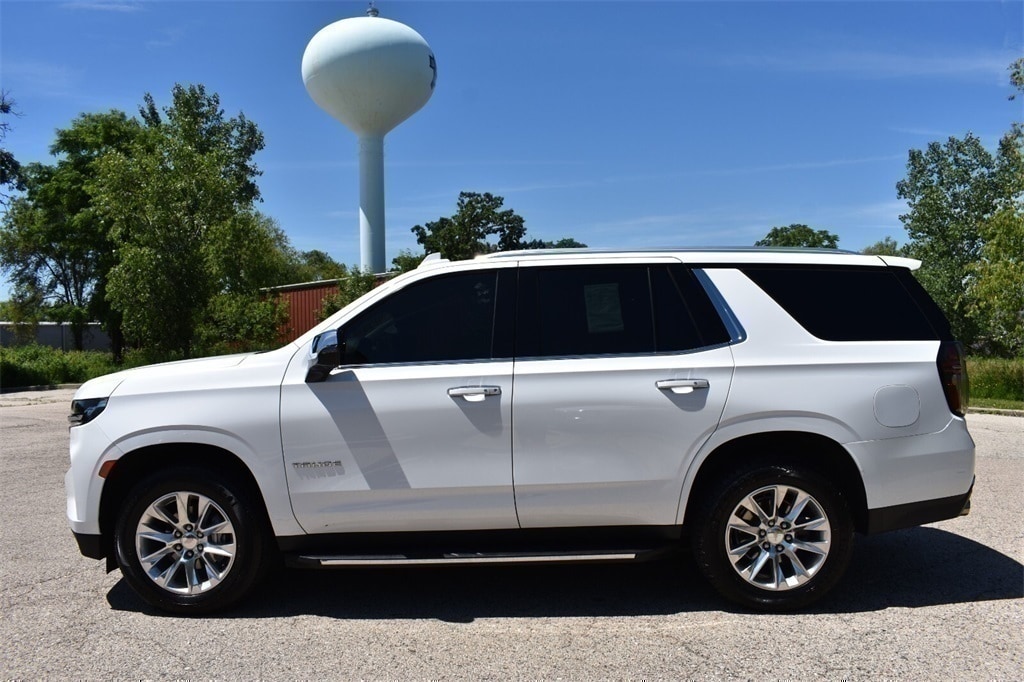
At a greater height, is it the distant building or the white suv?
the distant building

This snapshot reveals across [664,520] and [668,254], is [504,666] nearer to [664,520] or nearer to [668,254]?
[664,520]

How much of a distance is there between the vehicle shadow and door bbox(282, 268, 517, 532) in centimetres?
45

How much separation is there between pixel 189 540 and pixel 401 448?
131 centimetres

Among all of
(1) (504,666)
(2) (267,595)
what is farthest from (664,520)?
(2) (267,595)

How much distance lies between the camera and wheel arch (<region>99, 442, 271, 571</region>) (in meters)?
4.27

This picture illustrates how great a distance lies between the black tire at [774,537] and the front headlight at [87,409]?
3439 millimetres

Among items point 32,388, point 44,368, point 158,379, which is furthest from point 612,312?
point 44,368

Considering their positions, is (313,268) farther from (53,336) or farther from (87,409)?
(87,409)

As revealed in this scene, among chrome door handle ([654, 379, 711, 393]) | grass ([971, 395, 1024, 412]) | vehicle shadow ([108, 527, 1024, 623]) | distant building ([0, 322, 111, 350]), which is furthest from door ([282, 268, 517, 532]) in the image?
distant building ([0, 322, 111, 350])

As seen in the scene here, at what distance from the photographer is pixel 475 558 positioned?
13.4ft

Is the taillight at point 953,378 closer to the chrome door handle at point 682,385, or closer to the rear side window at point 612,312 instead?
the rear side window at point 612,312

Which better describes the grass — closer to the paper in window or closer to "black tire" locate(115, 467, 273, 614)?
the paper in window

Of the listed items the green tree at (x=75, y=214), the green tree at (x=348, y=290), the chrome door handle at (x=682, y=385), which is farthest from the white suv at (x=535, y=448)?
the green tree at (x=75, y=214)

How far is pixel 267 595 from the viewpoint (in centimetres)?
462
